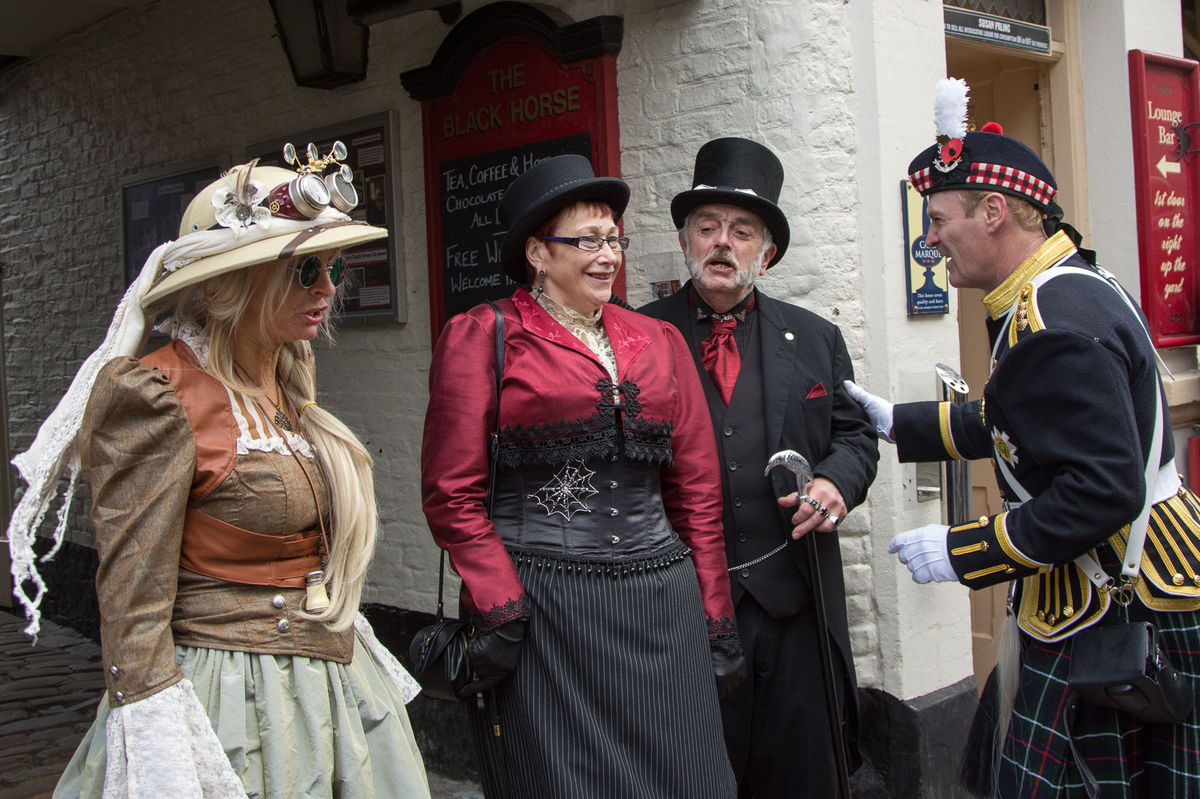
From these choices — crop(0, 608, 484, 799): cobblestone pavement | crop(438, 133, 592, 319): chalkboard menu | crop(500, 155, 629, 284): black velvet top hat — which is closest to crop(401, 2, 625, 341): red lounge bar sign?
crop(438, 133, 592, 319): chalkboard menu

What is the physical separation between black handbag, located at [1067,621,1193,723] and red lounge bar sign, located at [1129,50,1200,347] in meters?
3.30

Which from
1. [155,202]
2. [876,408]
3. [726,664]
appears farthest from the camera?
[155,202]

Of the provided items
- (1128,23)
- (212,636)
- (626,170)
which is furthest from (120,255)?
(1128,23)

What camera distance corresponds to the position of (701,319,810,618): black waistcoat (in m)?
3.11

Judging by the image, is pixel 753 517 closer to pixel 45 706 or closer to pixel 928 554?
pixel 928 554

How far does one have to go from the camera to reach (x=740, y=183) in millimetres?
3260

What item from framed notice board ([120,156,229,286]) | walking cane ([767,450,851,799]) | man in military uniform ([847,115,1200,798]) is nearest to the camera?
man in military uniform ([847,115,1200,798])

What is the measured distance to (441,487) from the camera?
2572mm

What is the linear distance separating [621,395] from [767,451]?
65cm

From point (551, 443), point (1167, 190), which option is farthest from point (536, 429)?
point (1167, 190)

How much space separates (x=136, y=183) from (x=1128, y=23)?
18.2ft

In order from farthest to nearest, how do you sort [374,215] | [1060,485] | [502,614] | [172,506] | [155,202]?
A: [155,202], [374,215], [502,614], [1060,485], [172,506]

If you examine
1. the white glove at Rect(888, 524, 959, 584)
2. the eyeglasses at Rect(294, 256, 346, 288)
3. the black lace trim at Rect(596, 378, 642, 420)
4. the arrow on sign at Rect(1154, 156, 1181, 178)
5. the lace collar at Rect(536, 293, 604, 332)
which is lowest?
the white glove at Rect(888, 524, 959, 584)

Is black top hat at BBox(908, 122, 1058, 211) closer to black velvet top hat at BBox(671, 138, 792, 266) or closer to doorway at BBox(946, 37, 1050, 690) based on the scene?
black velvet top hat at BBox(671, 138, 792, 266)
